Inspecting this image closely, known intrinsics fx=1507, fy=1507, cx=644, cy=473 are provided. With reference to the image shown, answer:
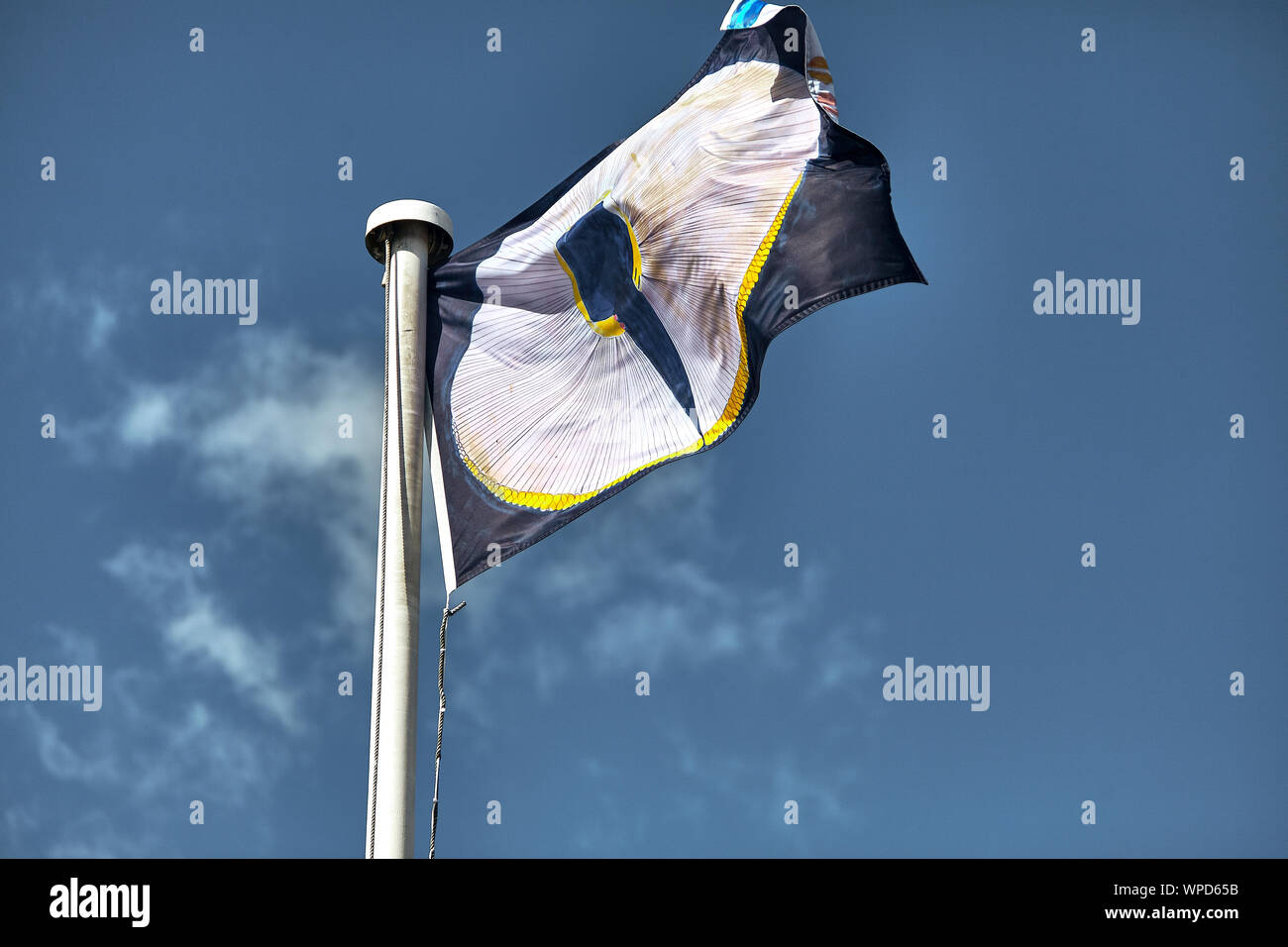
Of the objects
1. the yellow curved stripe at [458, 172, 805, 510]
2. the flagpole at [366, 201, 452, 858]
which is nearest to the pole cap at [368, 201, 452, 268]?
the flagpole at [366, 201, 452, 858]

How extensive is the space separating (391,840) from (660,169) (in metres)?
8.99

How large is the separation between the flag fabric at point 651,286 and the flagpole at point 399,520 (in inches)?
17.1

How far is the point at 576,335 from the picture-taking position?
18.8 metres

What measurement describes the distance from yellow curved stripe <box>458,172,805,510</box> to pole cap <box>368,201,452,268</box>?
153 centimetres

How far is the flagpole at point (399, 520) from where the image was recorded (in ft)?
49.8

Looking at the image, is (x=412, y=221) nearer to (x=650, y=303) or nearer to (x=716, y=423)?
(x=650, y=303)

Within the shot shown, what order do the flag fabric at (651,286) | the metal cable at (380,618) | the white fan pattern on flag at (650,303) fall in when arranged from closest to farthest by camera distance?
the metal cable at (380,618) < the flag fabric at (651,286) < the white fan pattern on flag at (650,303)

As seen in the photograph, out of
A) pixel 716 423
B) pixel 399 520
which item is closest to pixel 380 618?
pixel 399 520

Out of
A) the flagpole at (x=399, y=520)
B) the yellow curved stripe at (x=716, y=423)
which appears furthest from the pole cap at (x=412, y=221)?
the yellow curved stripe at (x=716, y=423)

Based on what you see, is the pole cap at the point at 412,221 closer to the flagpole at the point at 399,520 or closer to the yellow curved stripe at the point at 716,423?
the flagpole at the point at 399,520

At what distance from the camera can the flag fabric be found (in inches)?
680
